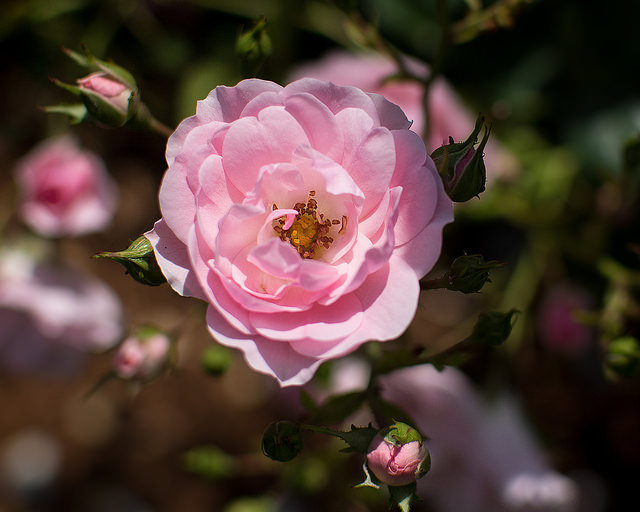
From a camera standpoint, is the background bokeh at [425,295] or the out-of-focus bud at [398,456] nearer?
the out-of-focus bud at [398,456]

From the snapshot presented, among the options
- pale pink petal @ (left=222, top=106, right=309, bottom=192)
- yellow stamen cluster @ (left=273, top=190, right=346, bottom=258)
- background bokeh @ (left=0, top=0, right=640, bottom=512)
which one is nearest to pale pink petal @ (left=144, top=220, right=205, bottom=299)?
pale pink petal @ (left=222, top=106, right=309, bottom=192)

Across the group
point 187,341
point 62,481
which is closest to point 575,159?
point 187,341

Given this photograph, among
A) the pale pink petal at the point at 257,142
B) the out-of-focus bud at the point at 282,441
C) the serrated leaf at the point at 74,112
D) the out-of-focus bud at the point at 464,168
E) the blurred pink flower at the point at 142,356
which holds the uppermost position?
the out-of-focus bud at the point at 464,168

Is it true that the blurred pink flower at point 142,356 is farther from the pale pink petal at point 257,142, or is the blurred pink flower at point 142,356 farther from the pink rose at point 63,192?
the pink rose at point 63,192

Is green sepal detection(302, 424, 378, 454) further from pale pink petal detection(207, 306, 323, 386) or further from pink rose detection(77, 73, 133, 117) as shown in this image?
pink rose detection(77, 73, 133, 117)

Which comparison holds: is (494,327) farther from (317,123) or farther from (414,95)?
(414,95)

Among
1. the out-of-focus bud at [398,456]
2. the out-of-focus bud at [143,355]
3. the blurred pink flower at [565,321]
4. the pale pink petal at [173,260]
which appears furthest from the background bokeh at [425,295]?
the pale pink petal at [173,260]

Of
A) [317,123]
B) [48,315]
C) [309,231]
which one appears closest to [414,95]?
[309,231]
